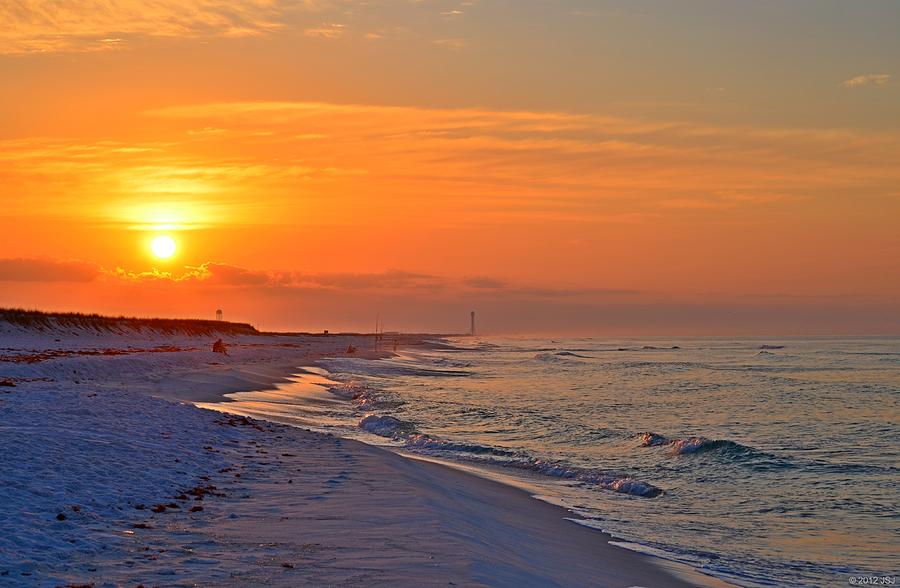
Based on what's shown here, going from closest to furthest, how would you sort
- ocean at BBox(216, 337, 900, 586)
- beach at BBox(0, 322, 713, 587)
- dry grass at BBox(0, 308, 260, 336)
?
beach at BBox(0, 322, 713, 587)
ocean at BBox(216, 337, 900, 586)
dry grass at BBox(0, 308, 260, 336)

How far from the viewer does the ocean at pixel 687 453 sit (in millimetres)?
14219

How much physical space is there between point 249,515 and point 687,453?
16987 mm

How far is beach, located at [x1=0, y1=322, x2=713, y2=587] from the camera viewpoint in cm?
867

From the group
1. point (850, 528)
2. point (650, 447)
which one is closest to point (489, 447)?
point (650, 447)

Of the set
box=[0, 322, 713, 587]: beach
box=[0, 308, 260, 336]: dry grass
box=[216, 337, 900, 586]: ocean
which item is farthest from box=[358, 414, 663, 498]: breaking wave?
box=[0, 308, 260, 336]: dry grass

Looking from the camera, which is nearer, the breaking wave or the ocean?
the ocean

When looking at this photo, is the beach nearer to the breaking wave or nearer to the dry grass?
the breaking wave

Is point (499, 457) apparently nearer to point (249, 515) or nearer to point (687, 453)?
point (687, 453)

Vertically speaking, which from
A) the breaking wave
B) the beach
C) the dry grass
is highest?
the dry grass

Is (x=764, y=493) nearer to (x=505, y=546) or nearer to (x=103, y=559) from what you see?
(x=505, y=546)

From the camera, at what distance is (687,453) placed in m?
24.8

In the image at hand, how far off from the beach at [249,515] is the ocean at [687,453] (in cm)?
206

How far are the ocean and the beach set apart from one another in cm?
206

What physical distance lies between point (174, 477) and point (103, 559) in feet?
15.5
